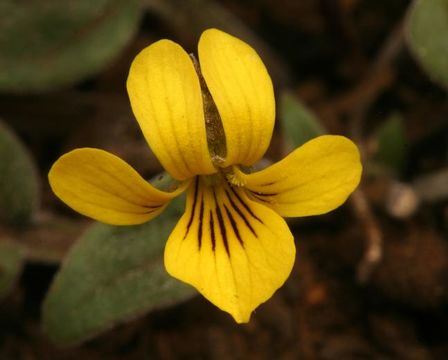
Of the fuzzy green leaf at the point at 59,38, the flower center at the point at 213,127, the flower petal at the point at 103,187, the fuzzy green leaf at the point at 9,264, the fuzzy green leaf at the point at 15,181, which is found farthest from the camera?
the fuzzy green leaf at the point at 59,38

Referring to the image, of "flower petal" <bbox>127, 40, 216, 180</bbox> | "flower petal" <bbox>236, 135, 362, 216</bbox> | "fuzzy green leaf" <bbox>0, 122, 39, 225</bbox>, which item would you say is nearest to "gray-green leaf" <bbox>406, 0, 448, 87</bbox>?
"flower petal" <bbox>236, 135, 362, 216</bbox>

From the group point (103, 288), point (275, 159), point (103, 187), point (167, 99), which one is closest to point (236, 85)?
point (167, 99)

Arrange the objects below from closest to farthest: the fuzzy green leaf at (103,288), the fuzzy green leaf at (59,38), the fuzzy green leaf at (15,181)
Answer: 1. the fuzzy green leaf at (103,288)
2. the fuzzy green leaf at (15,181)
3. the fuzzy green leaf at (59,38)

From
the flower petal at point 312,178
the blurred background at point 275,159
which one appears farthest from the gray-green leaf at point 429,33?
the flower petal at point 312,178

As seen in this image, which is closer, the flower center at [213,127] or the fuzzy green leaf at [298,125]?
the flower center at [213,127]

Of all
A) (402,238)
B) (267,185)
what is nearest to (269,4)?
(402,238)

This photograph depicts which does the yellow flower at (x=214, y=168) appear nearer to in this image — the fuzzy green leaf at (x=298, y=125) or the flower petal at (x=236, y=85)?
the flower petal at (x=236, y=85)
